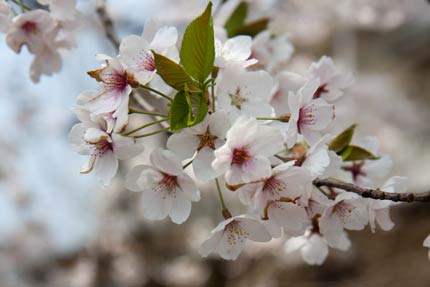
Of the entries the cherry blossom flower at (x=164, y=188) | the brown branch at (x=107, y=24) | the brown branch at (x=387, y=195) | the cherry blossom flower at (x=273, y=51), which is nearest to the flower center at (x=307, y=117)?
the brown branch at (x=387, y=195)

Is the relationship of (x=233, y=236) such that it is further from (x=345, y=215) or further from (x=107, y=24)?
(x=107, y=24)

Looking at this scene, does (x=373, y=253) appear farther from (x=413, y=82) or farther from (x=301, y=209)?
(x=301, y=209)

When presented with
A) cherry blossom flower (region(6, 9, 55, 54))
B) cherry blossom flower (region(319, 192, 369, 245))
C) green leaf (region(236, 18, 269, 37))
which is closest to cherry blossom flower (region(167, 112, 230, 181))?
cherry blossom flower (region(319, 192, 369, 245))

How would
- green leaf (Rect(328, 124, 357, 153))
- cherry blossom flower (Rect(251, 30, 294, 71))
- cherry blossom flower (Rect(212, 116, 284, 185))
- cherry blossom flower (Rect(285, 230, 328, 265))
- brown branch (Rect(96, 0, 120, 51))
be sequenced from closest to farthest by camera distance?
1. cherry blossom flower (Rect(212, 116, 284, 185))
2. green leaf (Rect(328, 124, 357, 153))
3. cherry blossom flower (Rect(285, 230, 328, 265))
4. cherry blossom flower (Rect(251, 30, 294, 71))
5. brown branch (Rect(96, 0, 120, 51))

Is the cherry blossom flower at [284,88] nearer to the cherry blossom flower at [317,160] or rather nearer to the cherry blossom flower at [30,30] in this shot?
the cherry blossom flower at [317,160]

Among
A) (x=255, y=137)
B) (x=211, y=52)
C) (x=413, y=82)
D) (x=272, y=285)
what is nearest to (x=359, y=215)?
(x=255, y=137)

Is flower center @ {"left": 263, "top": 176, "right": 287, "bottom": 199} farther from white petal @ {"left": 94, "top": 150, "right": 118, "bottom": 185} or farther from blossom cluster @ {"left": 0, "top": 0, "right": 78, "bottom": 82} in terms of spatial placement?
blossom cluster @ {"left": 0, "top": 0, "right": 78, "bottom": 82}

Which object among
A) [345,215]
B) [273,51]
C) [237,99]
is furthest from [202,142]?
[273,51]
